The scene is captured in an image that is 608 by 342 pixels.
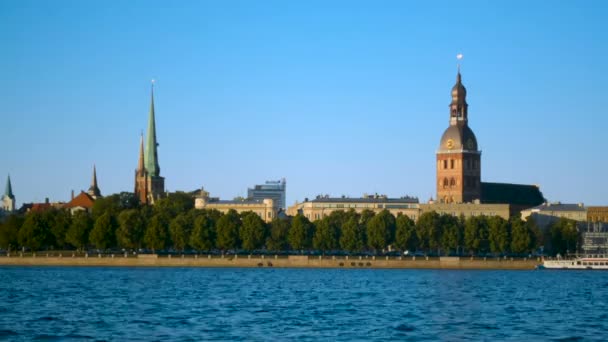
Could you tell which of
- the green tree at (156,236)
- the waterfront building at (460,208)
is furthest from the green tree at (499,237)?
the waterfront building at (460,208)

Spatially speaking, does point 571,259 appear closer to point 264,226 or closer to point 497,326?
point 264,226

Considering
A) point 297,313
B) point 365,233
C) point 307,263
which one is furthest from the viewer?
point 365,233

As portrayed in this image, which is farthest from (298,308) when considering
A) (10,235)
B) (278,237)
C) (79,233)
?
(10,235)

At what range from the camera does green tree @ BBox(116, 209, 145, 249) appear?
15862 centimetres

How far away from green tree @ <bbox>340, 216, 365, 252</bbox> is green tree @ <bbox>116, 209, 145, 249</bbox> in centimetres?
2212

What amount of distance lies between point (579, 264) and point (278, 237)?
109 feet

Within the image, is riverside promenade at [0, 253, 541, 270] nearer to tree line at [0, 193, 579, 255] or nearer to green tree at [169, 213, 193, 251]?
tree line at [0, 193, 579, 255]

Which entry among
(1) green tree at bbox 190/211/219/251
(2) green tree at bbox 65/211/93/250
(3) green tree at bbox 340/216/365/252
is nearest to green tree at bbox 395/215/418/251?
(3) green tree at bbox 340/216/365/252

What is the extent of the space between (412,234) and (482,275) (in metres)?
32.2

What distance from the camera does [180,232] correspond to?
6314 inches

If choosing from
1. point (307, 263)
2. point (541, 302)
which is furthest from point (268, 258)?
point (541, 302)

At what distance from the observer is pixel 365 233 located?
164875 millimetres

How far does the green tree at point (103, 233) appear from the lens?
6235 inches

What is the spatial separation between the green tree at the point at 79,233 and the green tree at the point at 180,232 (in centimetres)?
916
